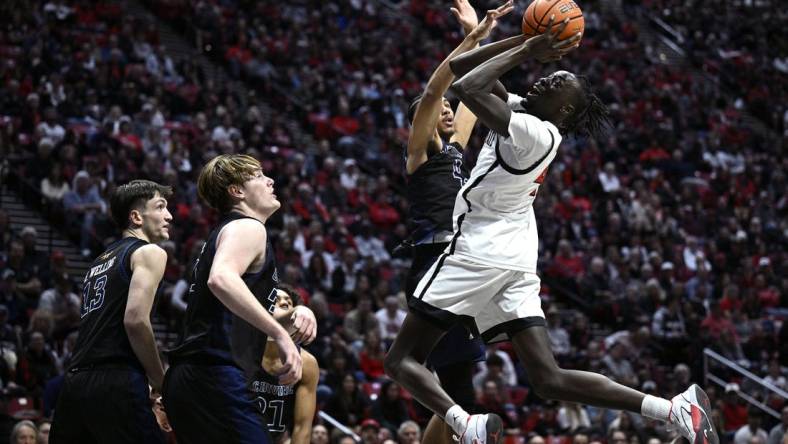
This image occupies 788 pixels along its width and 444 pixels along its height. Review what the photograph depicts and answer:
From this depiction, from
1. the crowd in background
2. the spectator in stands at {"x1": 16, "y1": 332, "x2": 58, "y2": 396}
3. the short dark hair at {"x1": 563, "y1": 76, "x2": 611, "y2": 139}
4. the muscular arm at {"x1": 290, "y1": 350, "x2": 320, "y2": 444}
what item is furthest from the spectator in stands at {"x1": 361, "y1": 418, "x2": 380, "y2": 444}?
the short dark hair at {"x1": 563, "y1": 76, "x2": 611, "y2": 139}

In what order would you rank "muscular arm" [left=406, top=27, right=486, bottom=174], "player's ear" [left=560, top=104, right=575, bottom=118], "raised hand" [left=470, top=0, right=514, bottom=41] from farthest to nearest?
"muscular arm" [left=406, top=27, right=486, bottom=174] < "raised hand" [left=470, top=0, right=514, bottom=41] < "player's ear" [left=560, top=104, right=575, bottom=118]

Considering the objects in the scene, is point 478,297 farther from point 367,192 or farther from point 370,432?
point 367,192

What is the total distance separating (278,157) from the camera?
1680 cm

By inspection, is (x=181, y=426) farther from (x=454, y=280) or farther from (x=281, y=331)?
(x=454, y=280)

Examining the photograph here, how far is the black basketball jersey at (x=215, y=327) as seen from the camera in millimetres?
4375

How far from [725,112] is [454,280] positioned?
21.7 m

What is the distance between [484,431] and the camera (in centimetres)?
481

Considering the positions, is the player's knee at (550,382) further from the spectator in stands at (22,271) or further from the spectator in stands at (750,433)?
the spectator in stands at (22,271)

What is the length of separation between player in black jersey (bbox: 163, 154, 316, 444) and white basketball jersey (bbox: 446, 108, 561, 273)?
1.09 metres

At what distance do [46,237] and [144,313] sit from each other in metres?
9.73

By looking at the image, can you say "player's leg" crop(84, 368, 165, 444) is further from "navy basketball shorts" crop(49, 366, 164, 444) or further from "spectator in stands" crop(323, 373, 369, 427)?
"spectator in stands" crop(323, 373, 369, 427)

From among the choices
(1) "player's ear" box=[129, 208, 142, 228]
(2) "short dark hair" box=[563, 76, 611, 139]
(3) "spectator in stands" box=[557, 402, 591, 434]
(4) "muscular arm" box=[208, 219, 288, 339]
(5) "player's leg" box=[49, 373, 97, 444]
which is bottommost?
(3) "spectator in stands" box=[557, 402, 591, 434]

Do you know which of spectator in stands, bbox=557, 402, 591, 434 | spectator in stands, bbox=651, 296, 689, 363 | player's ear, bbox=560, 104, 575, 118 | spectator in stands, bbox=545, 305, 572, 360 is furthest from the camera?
spectator in stands, bbox=651, 296, 689, 363

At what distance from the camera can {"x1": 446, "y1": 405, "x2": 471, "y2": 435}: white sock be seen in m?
4.92
